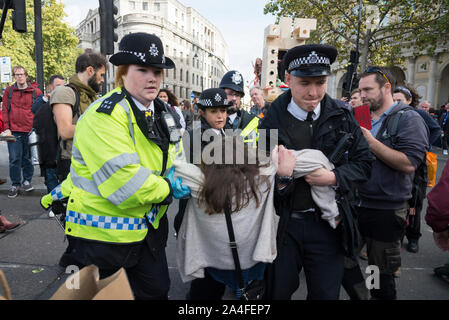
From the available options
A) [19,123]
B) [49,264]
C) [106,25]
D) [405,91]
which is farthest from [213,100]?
[19,123]

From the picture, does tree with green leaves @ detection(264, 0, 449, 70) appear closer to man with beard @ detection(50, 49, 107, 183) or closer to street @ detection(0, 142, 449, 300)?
street @ detection(0, 142, 449, 300)

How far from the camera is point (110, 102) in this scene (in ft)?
5.52

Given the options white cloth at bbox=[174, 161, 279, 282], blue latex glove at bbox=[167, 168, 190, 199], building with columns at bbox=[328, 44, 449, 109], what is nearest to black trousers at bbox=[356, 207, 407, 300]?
white cloth at bbox=[174, 161, 279, 282]

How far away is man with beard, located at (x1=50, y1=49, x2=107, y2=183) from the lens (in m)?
2.96

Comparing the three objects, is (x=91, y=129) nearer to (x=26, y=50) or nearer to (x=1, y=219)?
(x=1, y=219)

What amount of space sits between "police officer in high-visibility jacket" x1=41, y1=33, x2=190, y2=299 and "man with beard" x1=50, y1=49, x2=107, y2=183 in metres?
1.25

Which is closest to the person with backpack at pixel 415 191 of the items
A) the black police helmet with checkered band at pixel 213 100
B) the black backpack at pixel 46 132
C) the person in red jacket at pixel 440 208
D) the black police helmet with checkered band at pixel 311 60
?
the person in red jacket at pixel 440 208

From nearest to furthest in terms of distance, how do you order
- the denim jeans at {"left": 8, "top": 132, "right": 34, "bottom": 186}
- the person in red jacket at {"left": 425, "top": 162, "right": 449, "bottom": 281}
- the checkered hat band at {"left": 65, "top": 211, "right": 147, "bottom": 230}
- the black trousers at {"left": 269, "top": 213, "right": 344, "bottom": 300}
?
the checkered hat band at {"left": 65, "top": 211, "right": 147, "bottom": 230}, the black trousers at {"left": 269, "top": 213, "right": 344, "bottom": 300}, the person in red jacket at {"left": 425, "top": 162, "right": 449, "bottom": 281}, the denim jeans at {"left": 8, "top": 132, "right": 34, "bottom": 186}

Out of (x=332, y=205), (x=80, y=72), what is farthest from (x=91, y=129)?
(x=80, y=72)

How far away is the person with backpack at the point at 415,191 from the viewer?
3.33m

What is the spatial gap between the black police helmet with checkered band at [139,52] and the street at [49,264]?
2120 mm

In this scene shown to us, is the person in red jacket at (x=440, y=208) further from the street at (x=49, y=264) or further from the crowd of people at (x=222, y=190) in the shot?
the street at (x=49, y=264)

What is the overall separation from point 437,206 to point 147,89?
2111mm
